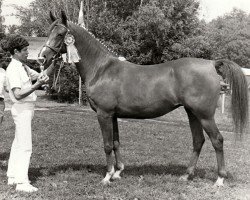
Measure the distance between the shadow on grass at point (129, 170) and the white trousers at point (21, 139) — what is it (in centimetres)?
83

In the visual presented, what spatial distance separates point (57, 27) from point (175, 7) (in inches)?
854

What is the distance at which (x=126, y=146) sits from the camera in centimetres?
927

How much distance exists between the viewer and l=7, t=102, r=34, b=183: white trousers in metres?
5.37

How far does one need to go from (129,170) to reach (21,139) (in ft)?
7.77

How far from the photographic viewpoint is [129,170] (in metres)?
6.83

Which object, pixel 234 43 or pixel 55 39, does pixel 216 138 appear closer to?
pixel 55 39

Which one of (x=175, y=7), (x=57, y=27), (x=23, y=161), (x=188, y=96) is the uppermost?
(x=175, y=7)

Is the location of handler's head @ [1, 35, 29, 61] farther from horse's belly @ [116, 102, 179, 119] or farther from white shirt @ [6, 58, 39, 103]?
horse's belly @ [116, 102, 179, 119]

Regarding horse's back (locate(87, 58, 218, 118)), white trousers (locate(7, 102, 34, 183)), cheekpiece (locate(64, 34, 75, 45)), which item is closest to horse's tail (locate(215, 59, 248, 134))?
horse's back (locate(87, 58, 218, 118))

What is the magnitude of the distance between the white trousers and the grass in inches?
13.6

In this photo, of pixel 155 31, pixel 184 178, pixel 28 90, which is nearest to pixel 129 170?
pixel 184 178

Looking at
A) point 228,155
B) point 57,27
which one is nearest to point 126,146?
point 228,155

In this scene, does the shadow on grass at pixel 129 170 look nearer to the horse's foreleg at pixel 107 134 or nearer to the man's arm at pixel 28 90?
the horse's foreleg at pixel 107 134

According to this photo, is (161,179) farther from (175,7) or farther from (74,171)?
(175,7)
